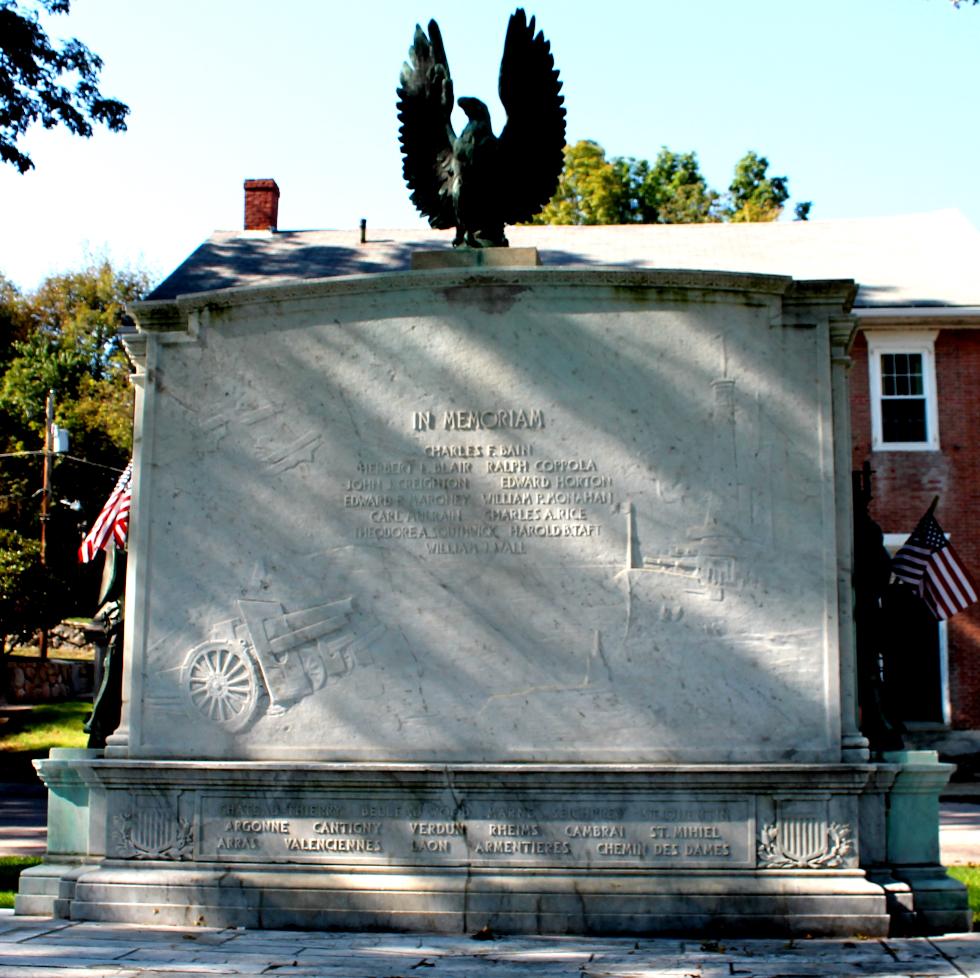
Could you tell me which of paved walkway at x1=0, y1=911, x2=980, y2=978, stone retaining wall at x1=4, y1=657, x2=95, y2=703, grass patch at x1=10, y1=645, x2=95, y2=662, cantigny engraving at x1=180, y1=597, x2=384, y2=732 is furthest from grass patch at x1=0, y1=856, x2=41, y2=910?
grass patch at x1=10, y1=645, x2=95, y2=662

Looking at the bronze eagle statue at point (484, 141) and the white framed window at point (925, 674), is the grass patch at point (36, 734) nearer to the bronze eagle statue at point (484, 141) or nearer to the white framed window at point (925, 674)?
the white framed window at point (925, 674)

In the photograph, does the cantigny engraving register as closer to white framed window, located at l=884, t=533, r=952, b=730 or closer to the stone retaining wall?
white framed window, located at l=884, t=533, r=952, b=730

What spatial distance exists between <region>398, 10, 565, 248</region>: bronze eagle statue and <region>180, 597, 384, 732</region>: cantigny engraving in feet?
9.42

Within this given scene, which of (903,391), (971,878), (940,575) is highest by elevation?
(903,391)

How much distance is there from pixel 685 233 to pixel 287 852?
21.1 metres

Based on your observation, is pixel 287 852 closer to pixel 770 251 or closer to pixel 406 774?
pixel 406 774

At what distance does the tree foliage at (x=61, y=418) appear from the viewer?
29.4 m

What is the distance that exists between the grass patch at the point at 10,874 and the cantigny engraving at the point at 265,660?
208 centimetres

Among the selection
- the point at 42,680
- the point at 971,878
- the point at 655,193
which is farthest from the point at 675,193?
the point at 971,878

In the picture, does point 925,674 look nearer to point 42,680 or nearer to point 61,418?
point 42,680

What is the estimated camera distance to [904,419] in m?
24.2

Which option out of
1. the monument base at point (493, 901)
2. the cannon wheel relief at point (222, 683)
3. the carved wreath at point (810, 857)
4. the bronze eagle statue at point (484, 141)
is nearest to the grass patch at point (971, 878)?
the carved wreath at point (810, 857)

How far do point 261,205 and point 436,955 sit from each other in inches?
946

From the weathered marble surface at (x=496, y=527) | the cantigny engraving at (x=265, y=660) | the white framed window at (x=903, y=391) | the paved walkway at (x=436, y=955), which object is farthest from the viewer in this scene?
the white framed window at (x=903, y=391)
